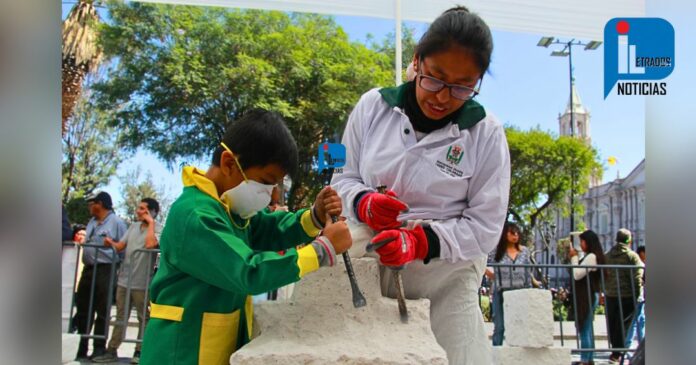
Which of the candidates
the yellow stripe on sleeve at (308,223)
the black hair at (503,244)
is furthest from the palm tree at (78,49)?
the yellow stripe on sleeve at (308,223)

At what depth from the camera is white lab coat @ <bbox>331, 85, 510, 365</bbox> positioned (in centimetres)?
162

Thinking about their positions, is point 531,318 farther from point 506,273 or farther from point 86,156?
point 86,156

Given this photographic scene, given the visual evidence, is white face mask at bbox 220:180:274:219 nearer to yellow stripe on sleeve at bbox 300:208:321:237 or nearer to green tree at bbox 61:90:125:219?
yellow stripe on sleeve at bbox 300:208:321:237

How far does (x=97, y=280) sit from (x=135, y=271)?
18.2 inches

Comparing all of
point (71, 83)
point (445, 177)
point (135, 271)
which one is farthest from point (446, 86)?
point (71, 83)

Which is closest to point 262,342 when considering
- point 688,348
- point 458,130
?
point 458,130

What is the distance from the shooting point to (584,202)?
2347cm

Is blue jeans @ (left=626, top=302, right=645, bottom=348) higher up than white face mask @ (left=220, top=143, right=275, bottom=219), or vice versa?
white face mask @ (left=220, top=143, right=275, bottom=219)

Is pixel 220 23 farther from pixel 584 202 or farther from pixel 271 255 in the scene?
pixel 584 202

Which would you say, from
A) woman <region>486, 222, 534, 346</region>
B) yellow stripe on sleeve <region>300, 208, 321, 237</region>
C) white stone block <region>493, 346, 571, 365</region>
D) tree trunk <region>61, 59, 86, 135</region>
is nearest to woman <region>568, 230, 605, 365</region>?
woman <region>486, 222, 534, 346</region>

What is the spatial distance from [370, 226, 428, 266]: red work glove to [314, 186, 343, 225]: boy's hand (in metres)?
0.18

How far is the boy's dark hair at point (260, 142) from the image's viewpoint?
1603 millimetres

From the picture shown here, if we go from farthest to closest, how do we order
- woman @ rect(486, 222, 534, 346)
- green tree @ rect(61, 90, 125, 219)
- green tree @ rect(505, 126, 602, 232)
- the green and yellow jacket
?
green tree @ rect(505, 126, 602, 232) < green tree @ rect(61, 90, 125, 219) < woman @ rect(486, 222, 534, 346) < the green and yellow jacket

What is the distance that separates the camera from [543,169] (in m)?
19.9
